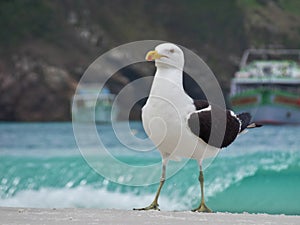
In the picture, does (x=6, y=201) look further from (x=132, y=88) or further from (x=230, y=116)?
(x=230, y=116)

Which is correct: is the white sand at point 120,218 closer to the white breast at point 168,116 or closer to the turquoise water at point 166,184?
the white breast at point 168,116

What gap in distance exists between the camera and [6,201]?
10805 mm

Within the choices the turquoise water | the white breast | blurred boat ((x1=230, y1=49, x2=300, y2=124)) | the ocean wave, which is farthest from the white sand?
blurred boat ((x1=230, y1=49, x2=300, y2=124))

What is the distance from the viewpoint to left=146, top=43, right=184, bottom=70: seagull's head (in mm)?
7102

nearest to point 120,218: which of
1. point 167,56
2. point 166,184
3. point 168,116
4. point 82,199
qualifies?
point 168,116

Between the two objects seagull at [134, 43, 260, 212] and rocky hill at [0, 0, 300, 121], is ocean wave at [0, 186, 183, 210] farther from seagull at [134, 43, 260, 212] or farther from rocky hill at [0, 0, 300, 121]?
rocky hill at [0, 0, 300, 121]

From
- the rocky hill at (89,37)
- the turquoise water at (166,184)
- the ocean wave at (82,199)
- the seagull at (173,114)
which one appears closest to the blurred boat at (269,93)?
the rocky hill at (89,37)

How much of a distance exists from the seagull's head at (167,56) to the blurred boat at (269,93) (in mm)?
32316

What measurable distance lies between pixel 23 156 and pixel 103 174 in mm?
5428

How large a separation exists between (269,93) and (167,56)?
4105 centimetres

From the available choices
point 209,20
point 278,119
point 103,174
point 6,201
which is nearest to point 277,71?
point 278,119

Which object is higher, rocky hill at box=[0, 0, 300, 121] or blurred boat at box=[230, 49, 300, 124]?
rocky hill at box=[0, 0, 300, 121]

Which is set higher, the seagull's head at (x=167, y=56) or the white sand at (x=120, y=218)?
the seagull's head at (x=167, y=56)

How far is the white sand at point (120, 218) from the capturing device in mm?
5934
